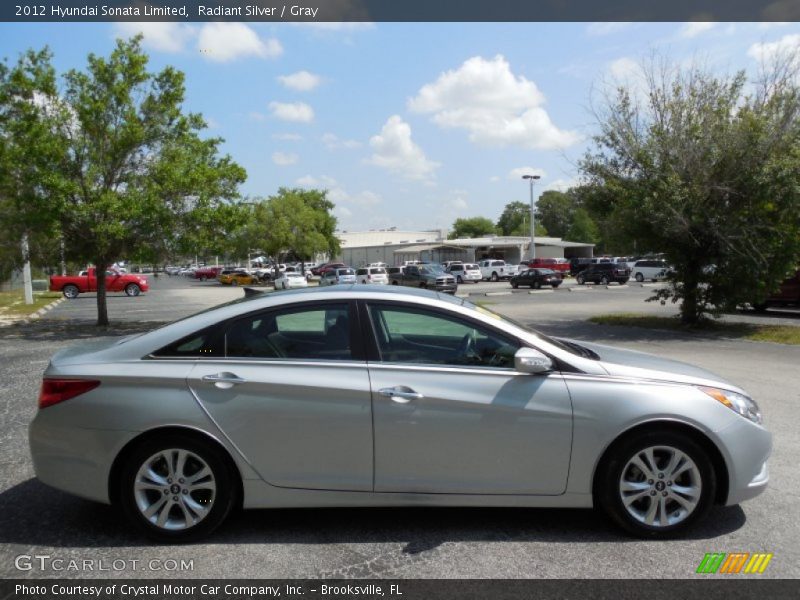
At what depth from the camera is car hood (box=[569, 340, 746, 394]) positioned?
396 centimetres

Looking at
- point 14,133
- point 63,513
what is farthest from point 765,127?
point 14,133

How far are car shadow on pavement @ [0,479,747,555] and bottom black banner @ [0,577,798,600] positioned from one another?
43 centimetres

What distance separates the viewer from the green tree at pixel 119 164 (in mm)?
16109

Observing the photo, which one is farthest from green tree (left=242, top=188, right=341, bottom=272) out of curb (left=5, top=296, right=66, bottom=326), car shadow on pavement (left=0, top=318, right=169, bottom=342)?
car shadow on pavement (left=0, top=318, right=169, bottom=342)

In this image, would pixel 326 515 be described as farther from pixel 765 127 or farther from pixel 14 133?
pixel 14 133

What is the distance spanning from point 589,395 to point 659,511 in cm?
83

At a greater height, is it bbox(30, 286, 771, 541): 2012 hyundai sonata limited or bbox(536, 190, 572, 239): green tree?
bbox(536, 190, 572, 239): green tree

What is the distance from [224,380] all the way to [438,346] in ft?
4.56

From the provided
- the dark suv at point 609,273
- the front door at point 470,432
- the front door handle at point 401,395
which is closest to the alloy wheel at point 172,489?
the front door at point 470,432

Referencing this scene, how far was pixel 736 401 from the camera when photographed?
156 inches

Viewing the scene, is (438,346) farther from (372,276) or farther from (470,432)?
(372,276)

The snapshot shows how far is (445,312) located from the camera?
4047mm

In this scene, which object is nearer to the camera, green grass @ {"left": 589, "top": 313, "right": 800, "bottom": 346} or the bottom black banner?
the bottom black banner

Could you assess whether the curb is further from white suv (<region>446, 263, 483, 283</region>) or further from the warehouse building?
the warehouse building
